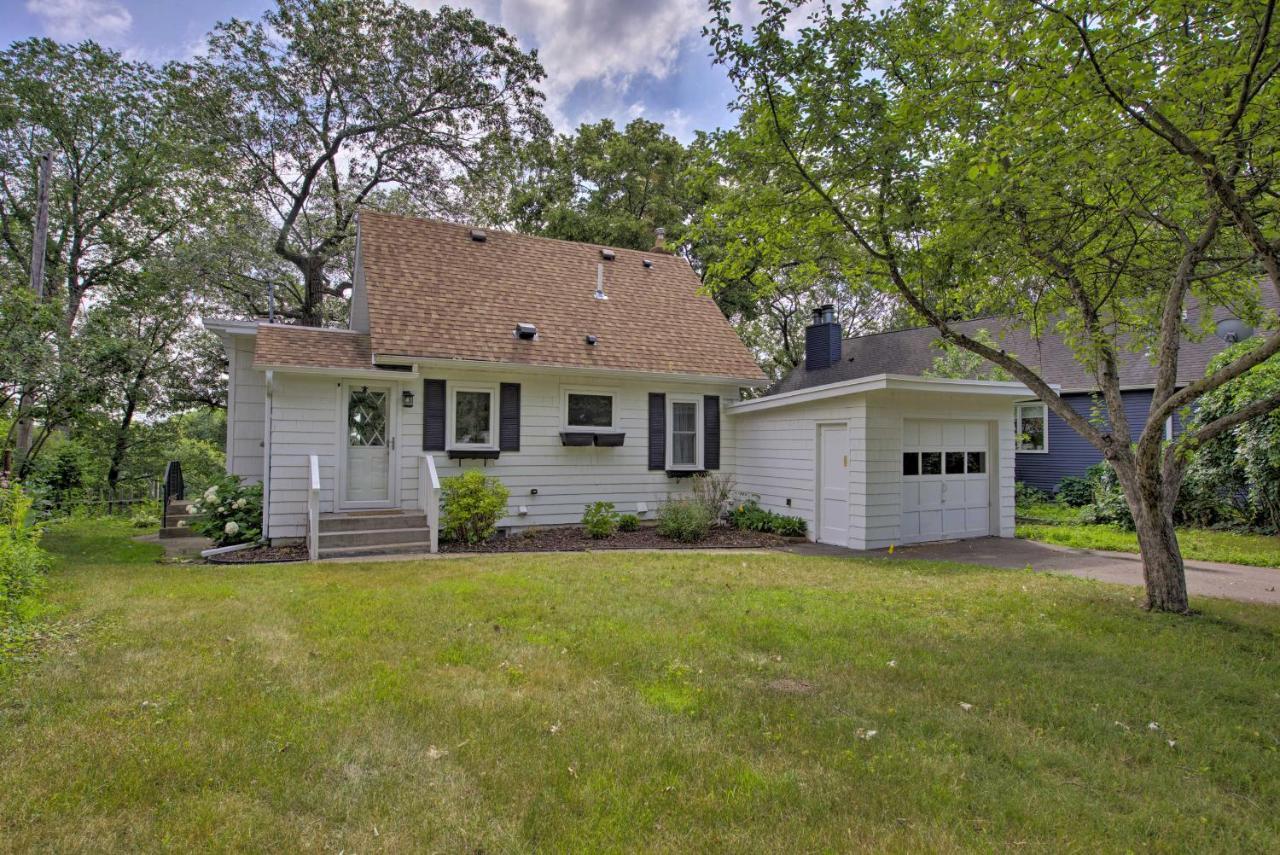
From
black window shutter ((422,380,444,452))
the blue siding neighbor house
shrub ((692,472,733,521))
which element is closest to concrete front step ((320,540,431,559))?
black window shutter ((422,380,444,452))

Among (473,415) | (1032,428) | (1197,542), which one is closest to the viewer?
(1197,542)

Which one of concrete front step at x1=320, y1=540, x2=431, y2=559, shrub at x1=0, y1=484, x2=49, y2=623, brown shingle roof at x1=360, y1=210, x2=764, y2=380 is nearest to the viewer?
shrub at x1=0, y1=484, x2=49, y2=623

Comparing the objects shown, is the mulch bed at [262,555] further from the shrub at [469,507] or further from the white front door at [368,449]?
the shrub at [469,507]

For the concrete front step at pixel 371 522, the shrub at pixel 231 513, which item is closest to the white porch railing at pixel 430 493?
the concrete front step at pixel 371 522

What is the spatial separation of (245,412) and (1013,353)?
61.8 feet

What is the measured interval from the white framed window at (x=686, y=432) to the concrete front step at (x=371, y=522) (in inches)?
193

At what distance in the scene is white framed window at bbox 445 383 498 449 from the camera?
10.6m

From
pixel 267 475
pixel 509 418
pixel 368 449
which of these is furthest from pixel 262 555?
pixel 509 418

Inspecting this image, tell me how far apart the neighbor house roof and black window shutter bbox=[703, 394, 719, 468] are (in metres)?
4.22

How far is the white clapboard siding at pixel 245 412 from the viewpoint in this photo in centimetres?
1030

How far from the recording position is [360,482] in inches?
400

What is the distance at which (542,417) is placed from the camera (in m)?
11.3

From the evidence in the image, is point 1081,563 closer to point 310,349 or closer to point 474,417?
point 474,417

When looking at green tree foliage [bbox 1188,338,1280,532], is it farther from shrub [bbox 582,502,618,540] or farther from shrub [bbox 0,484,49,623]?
shrub [bbox 0,484,49,623]
